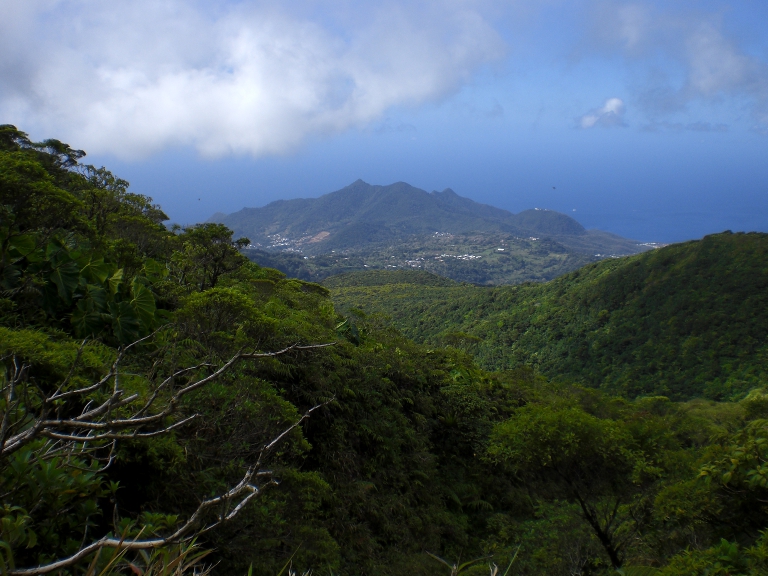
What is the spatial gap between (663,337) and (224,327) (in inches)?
1310

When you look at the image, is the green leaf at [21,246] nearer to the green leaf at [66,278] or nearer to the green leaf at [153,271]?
the green leaf at [66,278]

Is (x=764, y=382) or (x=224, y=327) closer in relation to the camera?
(x=224, y=327)

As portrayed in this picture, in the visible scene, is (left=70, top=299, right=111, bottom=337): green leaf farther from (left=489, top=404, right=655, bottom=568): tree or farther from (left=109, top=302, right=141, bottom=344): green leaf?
(left=489, top=404, right=655, bottom=568): tree

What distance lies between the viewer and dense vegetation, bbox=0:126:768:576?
1934 millimetres

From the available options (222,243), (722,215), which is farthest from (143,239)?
(722,215)

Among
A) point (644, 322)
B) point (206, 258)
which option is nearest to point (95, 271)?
point (206, 258)

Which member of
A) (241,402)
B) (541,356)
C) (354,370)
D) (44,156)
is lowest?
(541,356)

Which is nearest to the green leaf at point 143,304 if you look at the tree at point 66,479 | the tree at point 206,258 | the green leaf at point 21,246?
the green leaf at point 21,246

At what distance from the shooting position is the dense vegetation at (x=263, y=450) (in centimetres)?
193

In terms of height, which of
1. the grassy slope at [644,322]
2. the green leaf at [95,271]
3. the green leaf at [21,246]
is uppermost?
the green leaf at [21,246]

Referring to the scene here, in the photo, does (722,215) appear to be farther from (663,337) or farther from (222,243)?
(222,243)

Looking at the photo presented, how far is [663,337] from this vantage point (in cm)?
3141

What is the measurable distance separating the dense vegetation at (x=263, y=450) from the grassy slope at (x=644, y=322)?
1446 cm

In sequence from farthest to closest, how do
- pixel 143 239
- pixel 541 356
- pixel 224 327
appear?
pixel 541 356
pixel 143 239
pixel 224 327
